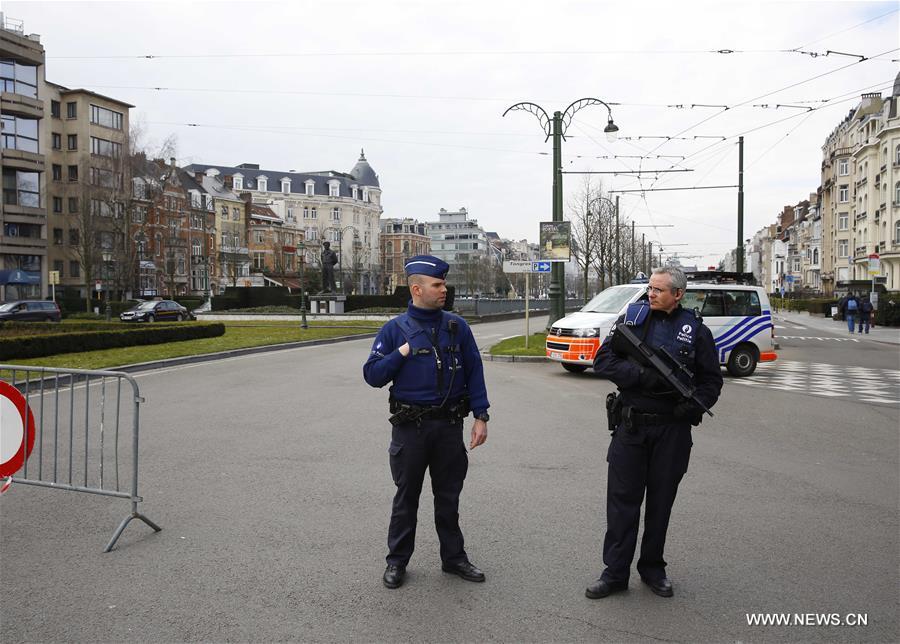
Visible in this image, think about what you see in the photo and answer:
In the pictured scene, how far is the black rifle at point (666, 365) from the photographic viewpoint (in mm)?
3959

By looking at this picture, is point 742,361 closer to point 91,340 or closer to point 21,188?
point 91,340

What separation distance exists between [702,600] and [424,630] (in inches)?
61.3

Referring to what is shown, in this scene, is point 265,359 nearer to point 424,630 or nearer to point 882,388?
point 882,388

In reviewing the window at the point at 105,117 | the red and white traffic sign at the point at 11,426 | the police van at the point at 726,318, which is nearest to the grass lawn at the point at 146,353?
A: the police van at the point at 726,318

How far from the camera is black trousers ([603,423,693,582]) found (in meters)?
4.05

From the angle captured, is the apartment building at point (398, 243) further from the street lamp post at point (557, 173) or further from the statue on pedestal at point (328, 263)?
the street lamp post at point (557, 173)

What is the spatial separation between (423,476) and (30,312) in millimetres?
32559

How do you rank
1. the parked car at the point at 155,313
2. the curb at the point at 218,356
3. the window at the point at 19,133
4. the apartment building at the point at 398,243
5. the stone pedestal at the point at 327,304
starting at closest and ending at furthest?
1. the curb at the point at 218,356
2. the parked car at the point at 155,313
3. the stone pedestal at the point at 327,304
4. the window at the point at 19,133
5. the apartment building at the point at 398,243

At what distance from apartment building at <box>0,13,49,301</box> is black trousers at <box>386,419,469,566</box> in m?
54.7

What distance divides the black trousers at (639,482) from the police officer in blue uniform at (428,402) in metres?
0.78

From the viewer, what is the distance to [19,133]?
51.0m

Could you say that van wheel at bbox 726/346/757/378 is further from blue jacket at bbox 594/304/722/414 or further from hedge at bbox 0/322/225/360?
hedge at bbox 0/322/225/360

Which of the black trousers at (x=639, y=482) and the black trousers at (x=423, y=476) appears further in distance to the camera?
the black trousers at (x=423, y=476)

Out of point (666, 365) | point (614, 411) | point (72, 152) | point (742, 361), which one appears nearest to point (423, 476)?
point (614, 411)
